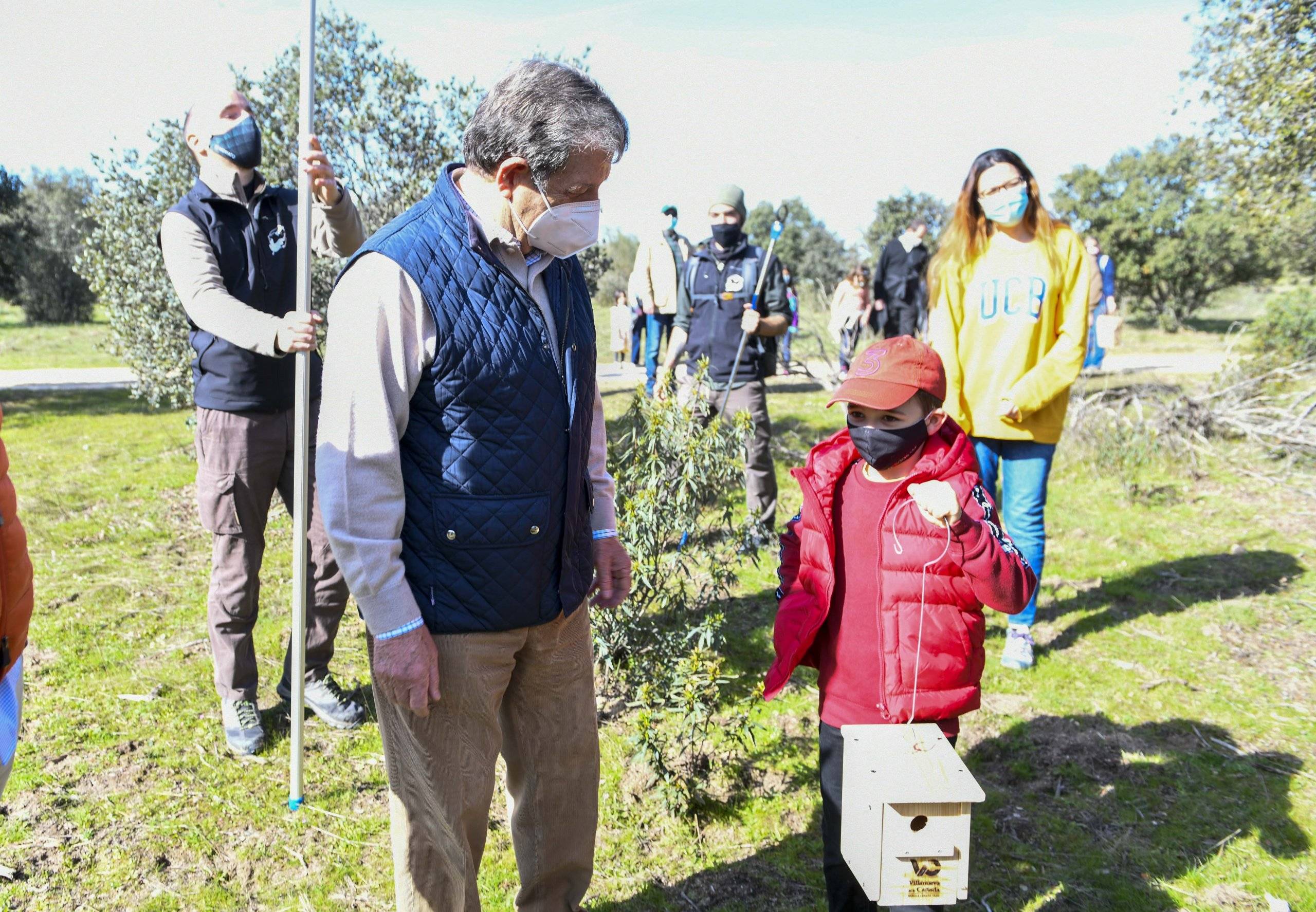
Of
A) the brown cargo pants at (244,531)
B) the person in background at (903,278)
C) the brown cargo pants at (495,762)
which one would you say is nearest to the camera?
the brown cargo pants at (495,762)

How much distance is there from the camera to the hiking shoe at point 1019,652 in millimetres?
4578

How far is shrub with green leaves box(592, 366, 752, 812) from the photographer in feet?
11.6

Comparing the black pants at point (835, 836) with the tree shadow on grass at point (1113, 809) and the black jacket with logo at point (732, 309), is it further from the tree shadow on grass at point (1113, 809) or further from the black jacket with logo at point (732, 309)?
the black jacket with logo at point (732, 309)

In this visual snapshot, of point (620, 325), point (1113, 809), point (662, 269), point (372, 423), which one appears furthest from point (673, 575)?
point (620, 325)

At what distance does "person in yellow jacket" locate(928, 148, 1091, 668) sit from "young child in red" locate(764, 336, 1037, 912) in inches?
74.1

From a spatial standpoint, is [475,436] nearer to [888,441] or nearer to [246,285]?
[888,441]

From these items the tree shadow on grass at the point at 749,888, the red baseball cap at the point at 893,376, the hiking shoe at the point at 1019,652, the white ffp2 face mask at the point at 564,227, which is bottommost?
the tree shadow on grass at the point at 749,888

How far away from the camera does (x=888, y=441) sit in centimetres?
245

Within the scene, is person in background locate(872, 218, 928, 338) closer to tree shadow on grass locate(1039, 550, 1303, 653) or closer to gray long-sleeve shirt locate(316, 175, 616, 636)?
tree shadow on grass locate(1039, 550, 1303, 653)

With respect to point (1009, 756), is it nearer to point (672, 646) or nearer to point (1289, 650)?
point (672, 646)

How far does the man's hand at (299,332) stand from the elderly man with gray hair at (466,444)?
1.09 metres

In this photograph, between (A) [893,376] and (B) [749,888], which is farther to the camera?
(B) [749,888]

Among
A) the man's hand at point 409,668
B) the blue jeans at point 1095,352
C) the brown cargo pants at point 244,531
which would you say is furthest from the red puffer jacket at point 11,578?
the blue jeans at point 1095,352

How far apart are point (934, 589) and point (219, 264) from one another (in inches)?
107
